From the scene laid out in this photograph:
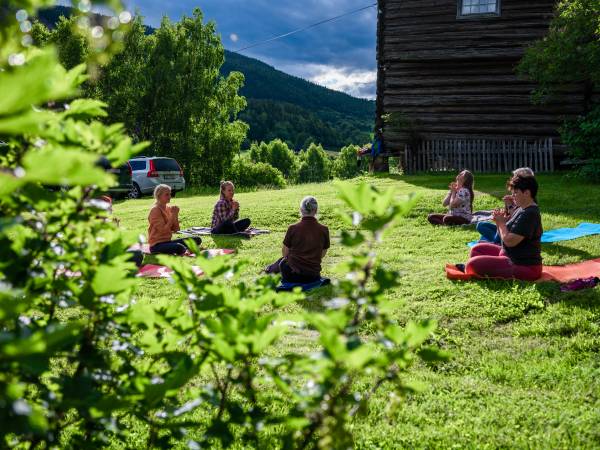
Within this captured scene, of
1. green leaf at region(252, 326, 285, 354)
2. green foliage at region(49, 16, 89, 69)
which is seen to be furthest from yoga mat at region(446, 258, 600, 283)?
green foliage at region(49, 16, 89, 69)

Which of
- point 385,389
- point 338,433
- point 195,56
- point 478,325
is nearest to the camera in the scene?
point 338,433

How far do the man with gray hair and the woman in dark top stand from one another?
2.08m

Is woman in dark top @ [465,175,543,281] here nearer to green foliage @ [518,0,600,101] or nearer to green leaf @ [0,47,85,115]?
green leaf @ [0,47,85,115]

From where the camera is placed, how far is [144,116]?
117 ft

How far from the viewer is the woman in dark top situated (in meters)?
6.62

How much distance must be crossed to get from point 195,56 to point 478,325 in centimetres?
3382

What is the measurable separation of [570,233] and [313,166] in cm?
9903

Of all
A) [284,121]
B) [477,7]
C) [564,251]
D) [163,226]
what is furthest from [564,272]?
[284,121]

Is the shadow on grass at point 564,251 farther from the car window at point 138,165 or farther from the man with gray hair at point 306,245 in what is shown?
the car window at point 138,165

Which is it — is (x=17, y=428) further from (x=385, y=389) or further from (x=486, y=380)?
(x=486, y=380)

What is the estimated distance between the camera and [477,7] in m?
19.7

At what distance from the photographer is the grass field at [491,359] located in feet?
11.6

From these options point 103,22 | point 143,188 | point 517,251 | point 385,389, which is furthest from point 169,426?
point 143,188

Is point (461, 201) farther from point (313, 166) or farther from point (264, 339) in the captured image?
point (313, 166)
